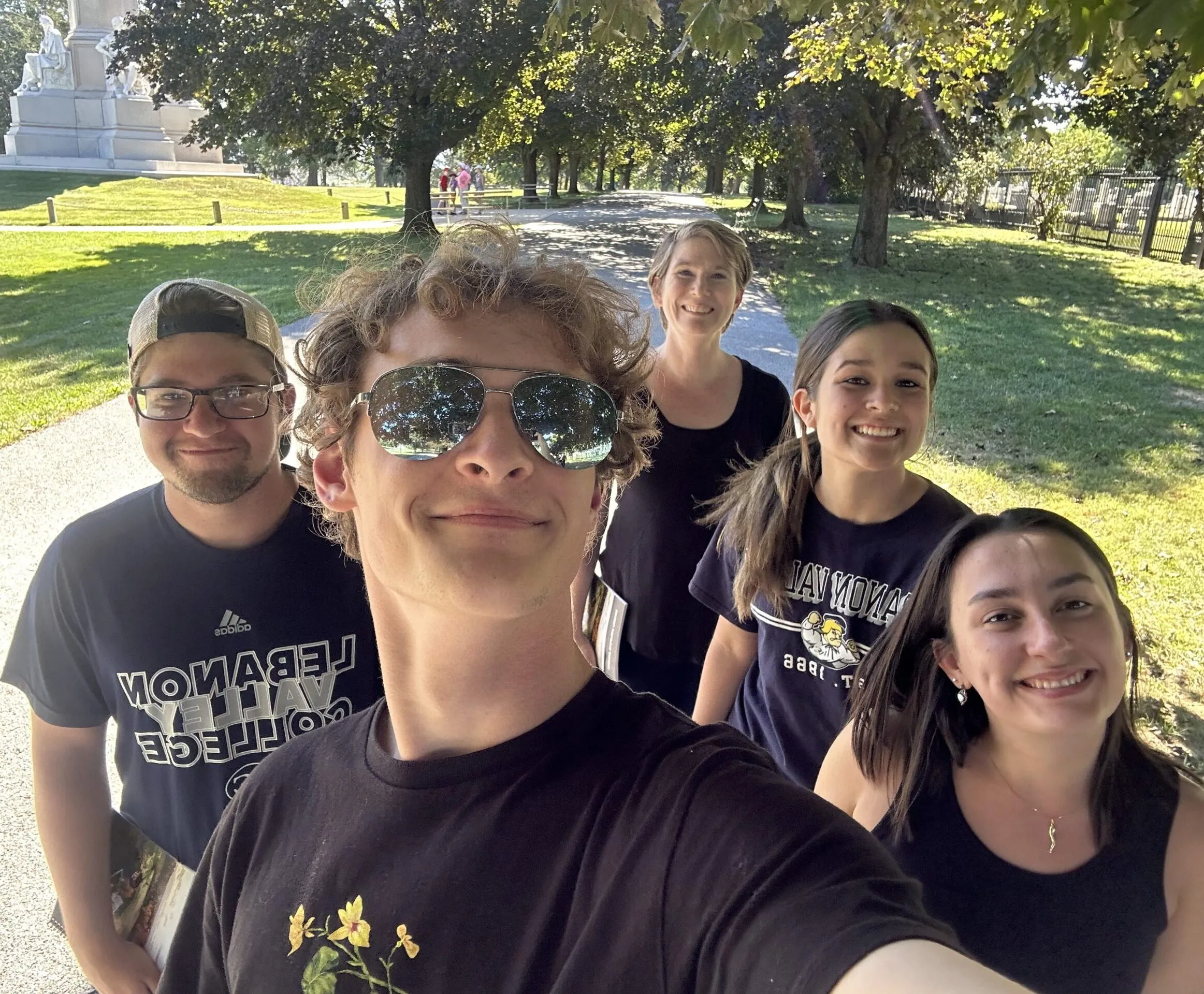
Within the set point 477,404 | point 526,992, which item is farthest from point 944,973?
point 477,404

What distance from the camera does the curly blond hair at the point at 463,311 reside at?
1438mm

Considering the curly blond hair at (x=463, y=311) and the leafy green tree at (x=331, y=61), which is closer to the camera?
the curly blond hair at (x=463, y=311)

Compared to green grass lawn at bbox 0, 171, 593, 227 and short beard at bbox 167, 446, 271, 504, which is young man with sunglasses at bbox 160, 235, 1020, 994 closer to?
short beard at bbox 167, 446, 271, 504

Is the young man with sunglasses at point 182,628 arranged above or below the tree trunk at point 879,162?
below

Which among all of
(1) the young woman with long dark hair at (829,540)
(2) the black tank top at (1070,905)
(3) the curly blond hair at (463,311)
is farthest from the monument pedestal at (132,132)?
(2) the black tank top at (1070,905)

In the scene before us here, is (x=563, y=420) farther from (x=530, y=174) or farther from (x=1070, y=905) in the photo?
(x=530, y=174)

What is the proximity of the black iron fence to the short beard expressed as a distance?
2421 centimetres

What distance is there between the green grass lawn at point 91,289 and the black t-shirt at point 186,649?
2.25 ft

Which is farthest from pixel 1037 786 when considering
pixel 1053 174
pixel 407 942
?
pixel 1053 174

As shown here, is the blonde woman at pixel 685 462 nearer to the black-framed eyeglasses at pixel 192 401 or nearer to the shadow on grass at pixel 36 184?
the black-framed eyeglasses at pixel 192 401

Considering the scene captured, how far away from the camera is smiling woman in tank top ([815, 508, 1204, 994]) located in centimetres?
164

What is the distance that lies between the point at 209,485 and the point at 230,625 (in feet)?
0.98

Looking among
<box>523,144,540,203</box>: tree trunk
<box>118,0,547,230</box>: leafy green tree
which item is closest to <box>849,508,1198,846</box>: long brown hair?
<box>118,0,547,230</box>: leafy green tree

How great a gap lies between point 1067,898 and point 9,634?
4.46 m
